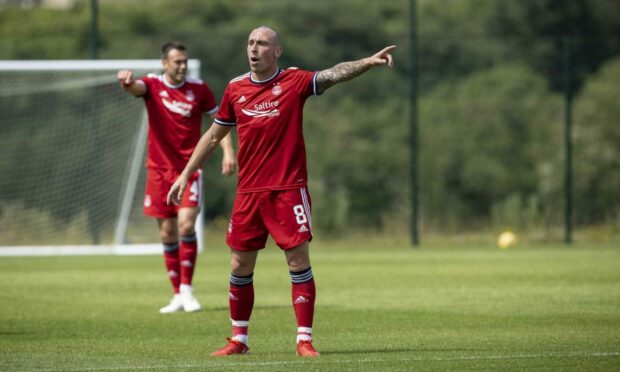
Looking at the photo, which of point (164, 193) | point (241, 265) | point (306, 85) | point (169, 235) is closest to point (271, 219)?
point (241, 265)

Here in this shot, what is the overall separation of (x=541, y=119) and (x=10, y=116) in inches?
459

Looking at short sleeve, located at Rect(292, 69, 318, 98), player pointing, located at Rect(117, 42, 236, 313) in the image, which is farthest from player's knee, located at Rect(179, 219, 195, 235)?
short sleeve, located at Rect(292, 69, 318, 98)

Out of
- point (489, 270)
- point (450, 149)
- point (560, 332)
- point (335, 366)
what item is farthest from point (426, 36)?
point (335, 366)

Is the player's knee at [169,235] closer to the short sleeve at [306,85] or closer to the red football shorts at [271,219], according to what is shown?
the red football shorts at [271,219]

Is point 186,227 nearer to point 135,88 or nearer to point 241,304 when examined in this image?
point 135,88

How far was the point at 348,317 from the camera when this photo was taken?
11117 mm

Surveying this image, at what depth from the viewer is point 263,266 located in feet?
60.7

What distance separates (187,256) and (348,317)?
1.96 m

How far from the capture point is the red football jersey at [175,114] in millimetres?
12141

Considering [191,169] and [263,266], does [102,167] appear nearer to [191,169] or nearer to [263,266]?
[263,266]

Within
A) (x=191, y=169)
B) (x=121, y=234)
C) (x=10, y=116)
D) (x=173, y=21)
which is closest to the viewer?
(x=191, y=169)

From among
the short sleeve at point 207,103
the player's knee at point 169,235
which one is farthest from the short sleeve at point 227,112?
the player's knee at point 169,235

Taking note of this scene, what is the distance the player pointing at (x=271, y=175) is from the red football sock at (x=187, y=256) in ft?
11.2

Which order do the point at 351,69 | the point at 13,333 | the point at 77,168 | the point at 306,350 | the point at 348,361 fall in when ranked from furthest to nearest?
the point at 77,168 < the point at 13,333 < the point at 306,350 < the point at 351,69 < the point at 348,361
